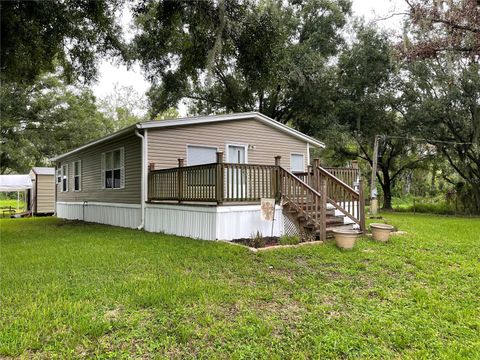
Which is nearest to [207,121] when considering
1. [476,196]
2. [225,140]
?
[225,140]

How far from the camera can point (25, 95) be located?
20875mm

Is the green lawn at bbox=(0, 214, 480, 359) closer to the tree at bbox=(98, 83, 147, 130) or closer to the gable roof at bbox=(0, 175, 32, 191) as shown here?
the gable roof at bbox=(0, 175, 32, 191)

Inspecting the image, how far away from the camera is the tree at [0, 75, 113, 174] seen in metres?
20.6

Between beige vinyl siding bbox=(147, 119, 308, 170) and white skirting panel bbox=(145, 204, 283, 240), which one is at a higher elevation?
beige vinyl siding bbox=(147, 119, 308, 170)

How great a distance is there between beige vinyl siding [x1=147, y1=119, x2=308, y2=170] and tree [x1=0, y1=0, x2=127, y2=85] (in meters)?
3.00

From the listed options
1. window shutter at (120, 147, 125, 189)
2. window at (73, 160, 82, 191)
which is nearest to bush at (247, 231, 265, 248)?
window shutter at (120, 147, 125, 189)

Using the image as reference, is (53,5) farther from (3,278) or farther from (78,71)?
(3,278)

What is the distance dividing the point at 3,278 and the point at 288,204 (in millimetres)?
5521

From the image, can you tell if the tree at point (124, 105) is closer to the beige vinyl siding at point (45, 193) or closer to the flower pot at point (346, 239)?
the beige vinyl siding at point (45, 193)

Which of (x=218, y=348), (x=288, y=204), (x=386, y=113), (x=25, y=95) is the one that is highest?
(x=25, y=95)

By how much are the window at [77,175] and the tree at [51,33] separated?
510 cm

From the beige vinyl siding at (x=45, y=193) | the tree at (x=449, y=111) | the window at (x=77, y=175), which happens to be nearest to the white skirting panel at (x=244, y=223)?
the window at (x=77, y=175)

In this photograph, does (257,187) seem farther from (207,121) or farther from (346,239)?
(207,121)

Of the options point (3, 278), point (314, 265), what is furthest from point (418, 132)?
point (3, 278)
